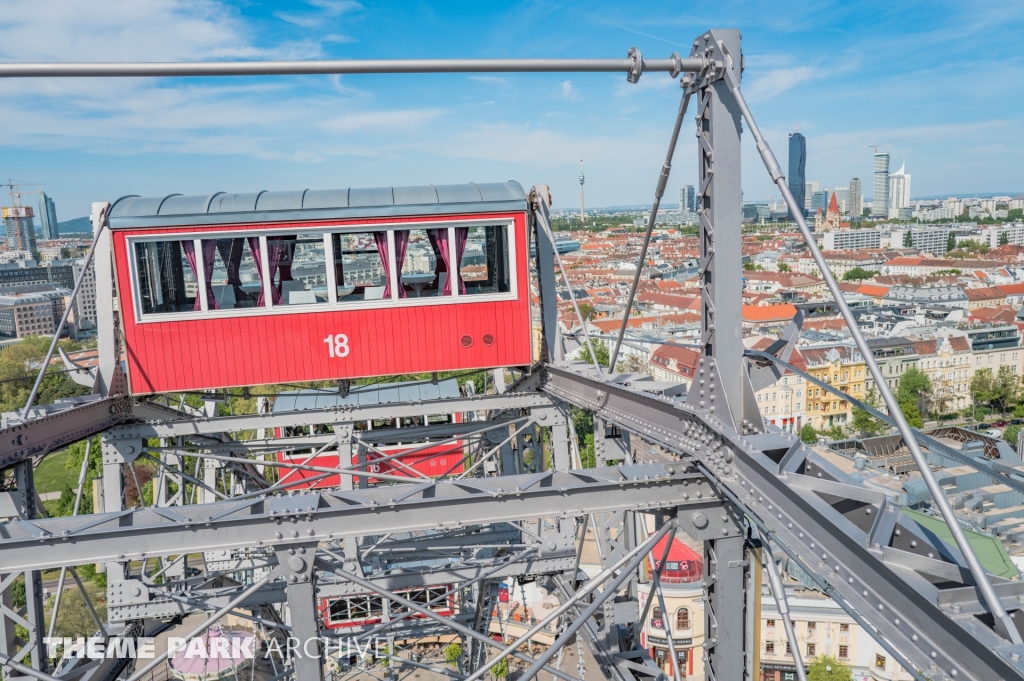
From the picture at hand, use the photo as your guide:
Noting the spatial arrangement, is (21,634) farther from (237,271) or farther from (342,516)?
(342,516)

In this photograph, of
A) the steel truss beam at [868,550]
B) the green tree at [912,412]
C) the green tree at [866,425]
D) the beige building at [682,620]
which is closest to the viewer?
the steel truss beam at [868,550]

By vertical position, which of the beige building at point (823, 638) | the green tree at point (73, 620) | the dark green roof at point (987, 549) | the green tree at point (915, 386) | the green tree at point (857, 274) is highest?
the green tree at point (857, 274)

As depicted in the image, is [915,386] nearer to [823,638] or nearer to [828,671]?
[823,638]

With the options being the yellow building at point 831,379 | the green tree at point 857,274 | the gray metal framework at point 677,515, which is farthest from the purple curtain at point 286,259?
the green tree at point 857,274

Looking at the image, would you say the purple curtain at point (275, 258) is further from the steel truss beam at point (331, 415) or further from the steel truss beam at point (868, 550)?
the steel truss beam at point (868, 550)

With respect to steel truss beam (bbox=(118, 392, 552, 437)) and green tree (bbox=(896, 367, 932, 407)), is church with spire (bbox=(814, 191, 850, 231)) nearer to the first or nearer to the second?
green tree (bbox=(896, 367, 932, 407))

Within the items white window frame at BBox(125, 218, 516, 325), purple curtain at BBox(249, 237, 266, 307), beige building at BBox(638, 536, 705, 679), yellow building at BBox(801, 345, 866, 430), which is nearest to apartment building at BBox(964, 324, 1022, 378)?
yellow building at BBox(801, 345, 866, 430)

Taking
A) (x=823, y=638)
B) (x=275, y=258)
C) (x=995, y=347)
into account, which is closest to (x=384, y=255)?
(x=275, y=258)
